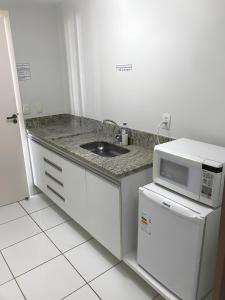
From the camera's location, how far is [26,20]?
2.67 metres

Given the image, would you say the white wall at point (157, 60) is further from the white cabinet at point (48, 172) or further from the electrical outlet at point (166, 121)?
the white cabinet at point (48, 172)

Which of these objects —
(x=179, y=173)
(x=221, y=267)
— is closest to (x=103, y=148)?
(x=179, y=173)

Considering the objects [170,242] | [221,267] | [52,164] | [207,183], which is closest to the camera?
[221,267]

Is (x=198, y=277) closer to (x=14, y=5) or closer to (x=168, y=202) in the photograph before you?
(x=168, y=202)

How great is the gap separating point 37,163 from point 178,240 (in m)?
1.95

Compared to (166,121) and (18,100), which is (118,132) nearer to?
(166,121)

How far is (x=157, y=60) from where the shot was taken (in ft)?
6.19

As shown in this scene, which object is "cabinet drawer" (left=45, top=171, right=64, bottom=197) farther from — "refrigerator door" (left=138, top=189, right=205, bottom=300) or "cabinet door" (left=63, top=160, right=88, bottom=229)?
"refrigerator door" (left=138, top=189, right=205, bottom=300)

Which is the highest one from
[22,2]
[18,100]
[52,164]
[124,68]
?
[22,2]

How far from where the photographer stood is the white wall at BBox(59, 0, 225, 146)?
156cm

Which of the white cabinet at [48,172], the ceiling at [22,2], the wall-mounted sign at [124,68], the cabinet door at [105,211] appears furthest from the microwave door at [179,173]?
the ceiling at [22,2]

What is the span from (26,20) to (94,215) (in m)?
2.19

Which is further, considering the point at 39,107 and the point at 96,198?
the point at 39,107

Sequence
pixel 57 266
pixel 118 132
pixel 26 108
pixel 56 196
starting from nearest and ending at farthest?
pixel 57 266
pixel 118 132
pixel 56 196
pixel 26 108
